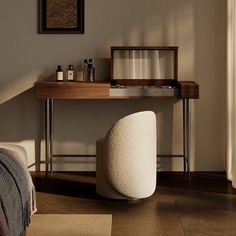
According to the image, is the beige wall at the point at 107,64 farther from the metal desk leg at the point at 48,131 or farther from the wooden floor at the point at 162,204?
the wooden floor at the point at 162,204

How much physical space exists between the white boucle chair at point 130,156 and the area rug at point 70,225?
1.43 ft

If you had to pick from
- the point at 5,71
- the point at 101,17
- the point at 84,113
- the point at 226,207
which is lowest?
the point at 226,207

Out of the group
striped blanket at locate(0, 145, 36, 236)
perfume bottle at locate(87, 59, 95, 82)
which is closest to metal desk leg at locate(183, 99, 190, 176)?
perfume bottle at locate(87, 59, 95, 82)

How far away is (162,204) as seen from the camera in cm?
471

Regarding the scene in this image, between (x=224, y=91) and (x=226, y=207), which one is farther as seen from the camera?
(x=224, y=91)

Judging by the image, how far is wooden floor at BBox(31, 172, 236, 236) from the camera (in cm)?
407

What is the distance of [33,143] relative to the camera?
19.9 feet

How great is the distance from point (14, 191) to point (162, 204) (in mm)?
1784

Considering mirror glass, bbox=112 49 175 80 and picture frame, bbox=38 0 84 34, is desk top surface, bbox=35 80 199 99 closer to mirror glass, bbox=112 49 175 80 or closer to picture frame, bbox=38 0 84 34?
mirror glass, bbox=112 49 175 80

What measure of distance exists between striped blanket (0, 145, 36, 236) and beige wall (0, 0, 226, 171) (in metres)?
2.32

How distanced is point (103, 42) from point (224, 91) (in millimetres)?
1183

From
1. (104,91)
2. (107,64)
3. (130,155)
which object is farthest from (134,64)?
(130,155)

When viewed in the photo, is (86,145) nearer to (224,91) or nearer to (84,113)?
(84,113)

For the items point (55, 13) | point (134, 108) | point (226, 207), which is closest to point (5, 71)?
point (55, 13)
